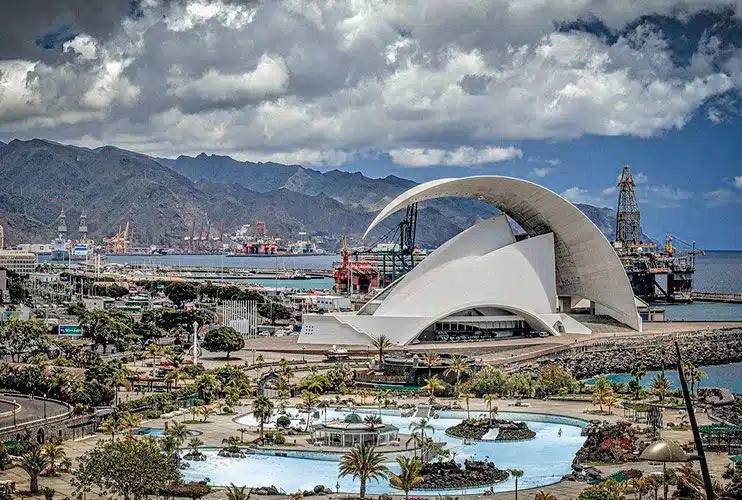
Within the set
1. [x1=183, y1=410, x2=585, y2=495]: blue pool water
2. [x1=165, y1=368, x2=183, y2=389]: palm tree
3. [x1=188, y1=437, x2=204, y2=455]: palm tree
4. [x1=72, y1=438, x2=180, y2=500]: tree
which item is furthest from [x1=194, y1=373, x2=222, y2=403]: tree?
[x1=72, y1=438, x2=180, y2=500]: tree

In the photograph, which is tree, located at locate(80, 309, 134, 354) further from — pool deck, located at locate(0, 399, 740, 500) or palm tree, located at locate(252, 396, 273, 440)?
palm tree, located at locate(252, 396, 273, 440)

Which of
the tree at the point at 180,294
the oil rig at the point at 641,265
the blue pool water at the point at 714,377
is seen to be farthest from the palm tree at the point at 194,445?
the oil rig at the point at 641,265

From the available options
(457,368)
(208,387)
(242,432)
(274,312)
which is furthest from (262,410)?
(274,312)

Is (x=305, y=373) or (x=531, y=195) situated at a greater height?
(x=531, y=195)

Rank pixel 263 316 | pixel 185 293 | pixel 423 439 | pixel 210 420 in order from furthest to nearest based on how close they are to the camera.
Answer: pixel 185 293
pixel 263 316
pixel 210 420
pixel 423 439

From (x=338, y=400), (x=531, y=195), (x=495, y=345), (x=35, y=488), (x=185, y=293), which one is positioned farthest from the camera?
(x=185, y=293)

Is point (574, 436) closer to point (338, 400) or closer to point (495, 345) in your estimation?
point (338, 400)

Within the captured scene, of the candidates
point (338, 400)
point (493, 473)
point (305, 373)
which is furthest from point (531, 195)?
point (493, 473)
